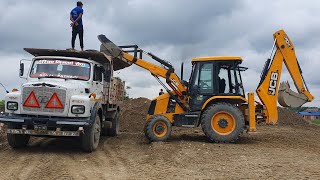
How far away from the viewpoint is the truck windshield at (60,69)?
39.5ft

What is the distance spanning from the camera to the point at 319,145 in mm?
13664

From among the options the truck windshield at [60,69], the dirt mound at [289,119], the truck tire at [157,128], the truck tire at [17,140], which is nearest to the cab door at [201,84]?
the truck tire at [157,128]

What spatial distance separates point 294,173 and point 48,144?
8.06 meters

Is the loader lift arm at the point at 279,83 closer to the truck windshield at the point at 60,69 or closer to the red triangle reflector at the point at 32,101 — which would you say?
the truck windshield at the point at 60,69

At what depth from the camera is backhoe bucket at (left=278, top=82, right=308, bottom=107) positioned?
1434 centimetres

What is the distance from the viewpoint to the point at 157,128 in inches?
530

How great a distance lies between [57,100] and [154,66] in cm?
456

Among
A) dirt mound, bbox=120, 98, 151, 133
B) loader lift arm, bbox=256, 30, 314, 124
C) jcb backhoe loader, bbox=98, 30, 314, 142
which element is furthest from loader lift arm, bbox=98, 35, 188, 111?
dirt mound, bbox=120, 98, 151, 133

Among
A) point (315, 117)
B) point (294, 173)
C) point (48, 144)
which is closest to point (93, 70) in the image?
point (48, 144)

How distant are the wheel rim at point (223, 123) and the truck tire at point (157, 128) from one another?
151 centimetres

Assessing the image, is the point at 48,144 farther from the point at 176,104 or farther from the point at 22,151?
the point at 176,104

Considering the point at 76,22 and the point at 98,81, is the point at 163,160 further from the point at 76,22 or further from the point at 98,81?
the point at 76,22

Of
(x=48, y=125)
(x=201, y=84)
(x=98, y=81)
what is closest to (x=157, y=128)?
(x=201, y=84)

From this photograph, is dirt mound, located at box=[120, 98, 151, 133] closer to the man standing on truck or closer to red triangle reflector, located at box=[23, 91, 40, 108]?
the man standing on truck
